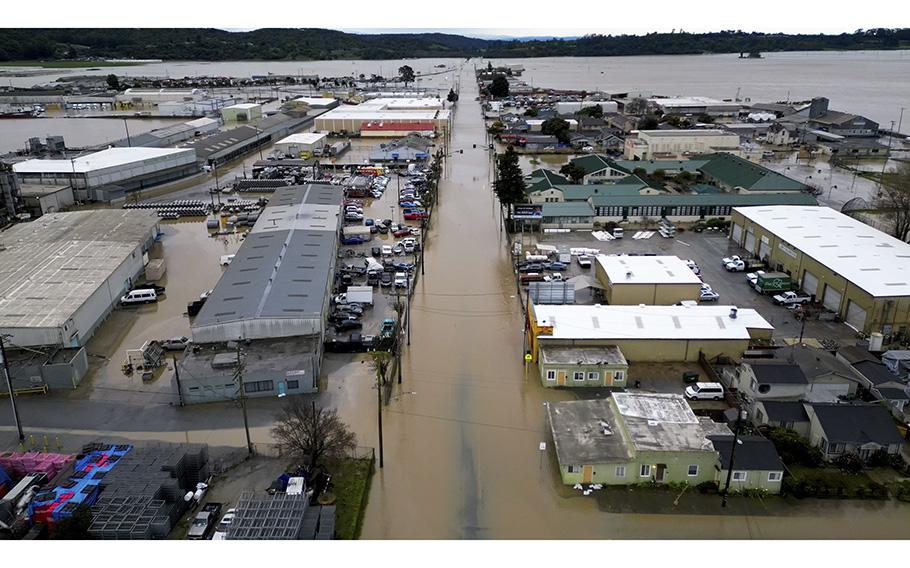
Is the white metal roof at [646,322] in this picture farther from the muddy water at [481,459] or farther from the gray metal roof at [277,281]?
the gray metal roof at [277,281]

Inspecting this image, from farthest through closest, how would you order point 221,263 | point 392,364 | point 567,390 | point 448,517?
point 221,263
point 392,364
point 567,390
point 448,517

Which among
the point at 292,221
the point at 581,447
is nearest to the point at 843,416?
the point at 581,447

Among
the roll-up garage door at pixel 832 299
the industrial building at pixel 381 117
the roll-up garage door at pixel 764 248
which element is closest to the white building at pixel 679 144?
the industrial building at pixel 381 117

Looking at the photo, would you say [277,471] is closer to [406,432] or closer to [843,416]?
[406,432]

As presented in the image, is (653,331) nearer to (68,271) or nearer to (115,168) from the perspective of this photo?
(68,271)

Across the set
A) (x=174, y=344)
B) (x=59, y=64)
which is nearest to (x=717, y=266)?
(x=174, y=344)

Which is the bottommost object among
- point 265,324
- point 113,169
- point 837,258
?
point 265,324

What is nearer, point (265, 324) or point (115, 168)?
point (265, 324)

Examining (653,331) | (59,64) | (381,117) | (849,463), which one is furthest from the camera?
(59,64)
